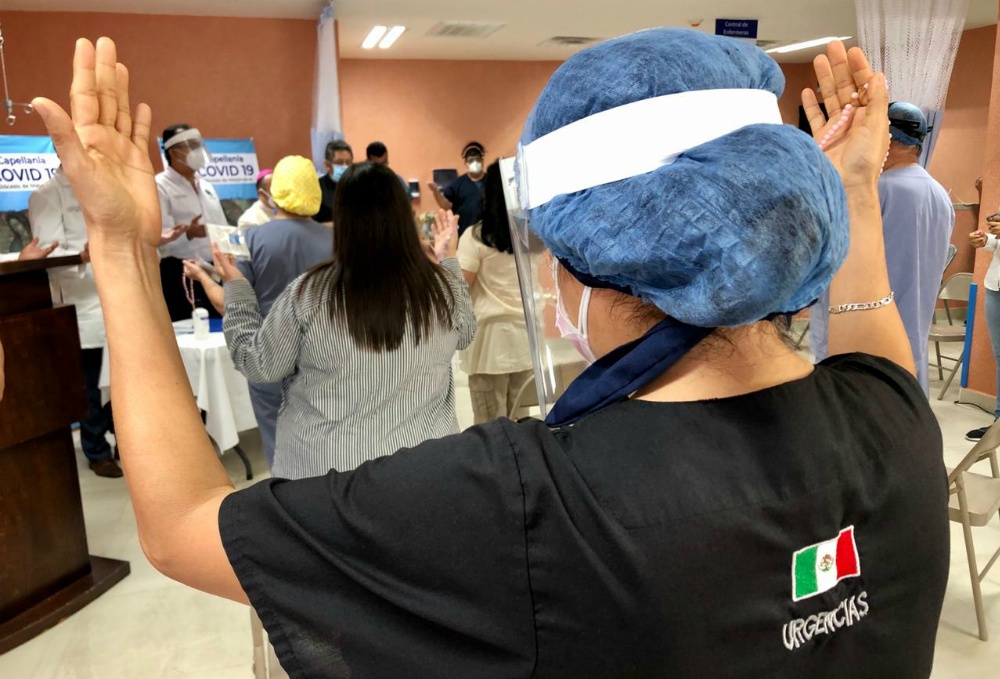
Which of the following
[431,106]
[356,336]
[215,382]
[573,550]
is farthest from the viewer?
[431,106]

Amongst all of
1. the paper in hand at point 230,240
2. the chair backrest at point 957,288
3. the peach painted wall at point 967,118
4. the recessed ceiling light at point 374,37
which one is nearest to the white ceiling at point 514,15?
the recessed ceiling light at point 374,37

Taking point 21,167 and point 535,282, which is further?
point 21,167

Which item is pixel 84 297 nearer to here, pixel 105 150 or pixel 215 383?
pixel 215 383

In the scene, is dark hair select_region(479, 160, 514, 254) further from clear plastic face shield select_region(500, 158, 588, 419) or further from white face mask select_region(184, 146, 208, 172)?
white face mask select_region(184, 146, 208, 172)

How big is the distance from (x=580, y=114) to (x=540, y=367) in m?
0.52

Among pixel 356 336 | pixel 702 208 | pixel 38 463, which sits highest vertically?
pixel 702 208

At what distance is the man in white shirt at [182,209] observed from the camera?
4527mm

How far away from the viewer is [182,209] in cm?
480

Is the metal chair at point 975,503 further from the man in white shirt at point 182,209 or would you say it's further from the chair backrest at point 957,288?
→ the man in white shirt at point 182,209

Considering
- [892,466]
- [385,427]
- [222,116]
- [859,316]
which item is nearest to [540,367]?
[859,316]

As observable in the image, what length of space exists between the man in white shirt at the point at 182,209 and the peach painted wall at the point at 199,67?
1.56 metres

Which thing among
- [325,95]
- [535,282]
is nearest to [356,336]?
[535,282]

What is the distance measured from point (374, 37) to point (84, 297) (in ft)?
16.9

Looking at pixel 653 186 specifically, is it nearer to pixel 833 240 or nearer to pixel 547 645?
pixel 833 240
